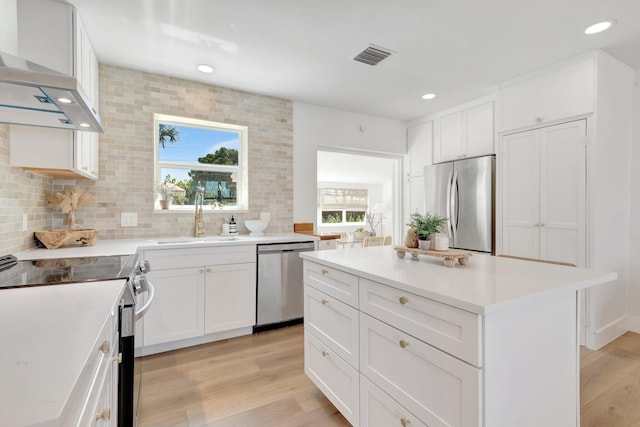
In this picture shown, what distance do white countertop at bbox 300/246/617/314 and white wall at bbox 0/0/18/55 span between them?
1973mm

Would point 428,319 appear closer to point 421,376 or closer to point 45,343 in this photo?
point 421,376

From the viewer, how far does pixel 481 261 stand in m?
1.67

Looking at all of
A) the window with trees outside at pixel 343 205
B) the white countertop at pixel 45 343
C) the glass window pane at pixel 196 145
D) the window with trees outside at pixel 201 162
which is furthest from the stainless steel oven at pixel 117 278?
the window with trees outside at pixel 343 205

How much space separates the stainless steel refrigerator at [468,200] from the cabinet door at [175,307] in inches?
115

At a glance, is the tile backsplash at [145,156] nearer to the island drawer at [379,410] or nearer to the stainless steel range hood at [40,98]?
the stainless steel range hood at [40,98]

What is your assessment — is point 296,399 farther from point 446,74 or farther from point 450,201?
point 446,74

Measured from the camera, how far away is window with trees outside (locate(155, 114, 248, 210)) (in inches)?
124

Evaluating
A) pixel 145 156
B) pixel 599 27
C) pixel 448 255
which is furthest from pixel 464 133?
pixel 145 156

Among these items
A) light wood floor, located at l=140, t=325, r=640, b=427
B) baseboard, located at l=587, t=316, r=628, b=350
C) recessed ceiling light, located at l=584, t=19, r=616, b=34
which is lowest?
light wood floor, located at l=140, t=325, r=640, b=427

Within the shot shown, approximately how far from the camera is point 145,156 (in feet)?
9.61

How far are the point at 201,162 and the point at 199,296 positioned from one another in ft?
4.91

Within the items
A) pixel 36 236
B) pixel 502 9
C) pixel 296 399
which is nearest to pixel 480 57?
pixel 502 9

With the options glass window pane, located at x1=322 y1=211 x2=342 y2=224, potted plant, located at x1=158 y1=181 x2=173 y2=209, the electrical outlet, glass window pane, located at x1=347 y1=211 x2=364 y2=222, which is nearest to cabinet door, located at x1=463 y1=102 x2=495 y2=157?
potted plant, located at x1=158 y1=181 x2=173 y2=209

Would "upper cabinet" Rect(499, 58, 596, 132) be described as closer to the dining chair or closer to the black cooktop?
the dining chair
